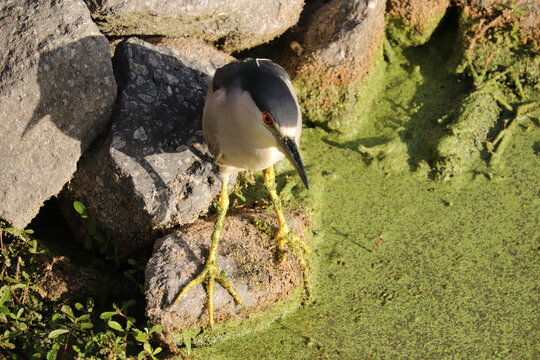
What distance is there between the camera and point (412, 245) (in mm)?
3098

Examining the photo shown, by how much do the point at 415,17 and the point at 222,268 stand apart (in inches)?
76.3


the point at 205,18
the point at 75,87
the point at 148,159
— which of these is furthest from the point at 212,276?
the point at 205,18

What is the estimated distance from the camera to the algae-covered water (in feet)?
8.84

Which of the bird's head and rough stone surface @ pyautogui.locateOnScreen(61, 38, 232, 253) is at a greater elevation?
the bird's head

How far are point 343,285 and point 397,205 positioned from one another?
1.90ft

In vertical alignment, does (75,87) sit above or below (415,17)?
above

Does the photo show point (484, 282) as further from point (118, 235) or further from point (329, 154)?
point (118, 235)

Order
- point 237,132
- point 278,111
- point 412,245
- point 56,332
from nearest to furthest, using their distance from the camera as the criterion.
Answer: point 278,111 < point 56,332 < point 237,132 < point 412,245

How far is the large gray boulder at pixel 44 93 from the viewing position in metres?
2.66

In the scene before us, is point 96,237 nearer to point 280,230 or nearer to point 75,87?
point 75,87

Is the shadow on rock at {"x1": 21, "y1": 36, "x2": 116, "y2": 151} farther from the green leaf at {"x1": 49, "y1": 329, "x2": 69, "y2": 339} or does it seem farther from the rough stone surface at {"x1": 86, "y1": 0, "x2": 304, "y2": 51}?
the green leaf at {"x1": 49, "y1": 329, "x2": 69, "y2": 339}

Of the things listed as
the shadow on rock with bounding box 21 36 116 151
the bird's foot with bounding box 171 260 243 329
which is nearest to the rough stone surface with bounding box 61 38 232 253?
the shadow on rock with bounding box 21 36 116 151

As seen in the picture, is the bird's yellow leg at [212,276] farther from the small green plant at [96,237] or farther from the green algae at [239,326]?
the small green plant at [96,237]

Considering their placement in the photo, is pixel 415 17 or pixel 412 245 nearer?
pixel 412 245
